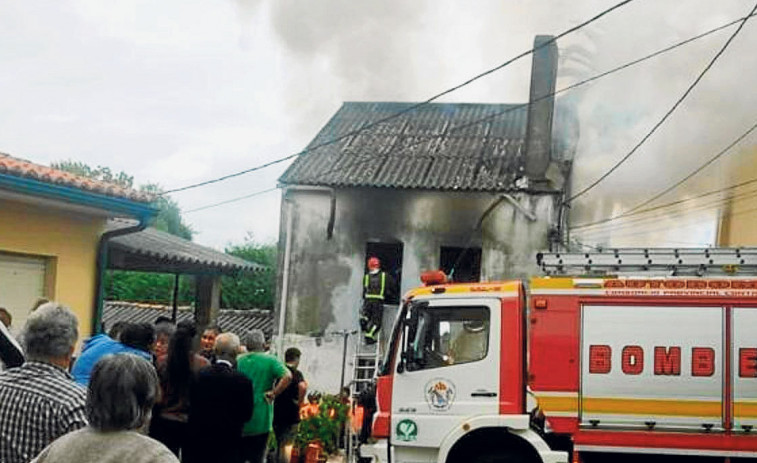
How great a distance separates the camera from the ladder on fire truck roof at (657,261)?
9.02 metres

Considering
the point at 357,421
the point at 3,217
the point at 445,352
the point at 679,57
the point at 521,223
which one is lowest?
the point at 357,421

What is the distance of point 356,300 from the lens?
691 inches

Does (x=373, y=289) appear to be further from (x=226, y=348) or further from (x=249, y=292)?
(x=249, y=292)

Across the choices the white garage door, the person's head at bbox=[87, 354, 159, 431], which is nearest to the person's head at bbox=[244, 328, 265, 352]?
the white garage door

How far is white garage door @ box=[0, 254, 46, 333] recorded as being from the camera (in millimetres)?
9312

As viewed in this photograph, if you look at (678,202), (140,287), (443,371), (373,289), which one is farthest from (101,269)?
(140,287)

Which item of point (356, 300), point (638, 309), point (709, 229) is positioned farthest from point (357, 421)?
point (709, 229)

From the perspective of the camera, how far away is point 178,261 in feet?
40.8

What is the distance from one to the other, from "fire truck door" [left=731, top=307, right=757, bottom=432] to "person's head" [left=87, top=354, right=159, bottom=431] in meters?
6.70

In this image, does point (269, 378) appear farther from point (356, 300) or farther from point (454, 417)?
point (356, 300)

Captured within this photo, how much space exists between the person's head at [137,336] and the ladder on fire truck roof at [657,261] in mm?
4393

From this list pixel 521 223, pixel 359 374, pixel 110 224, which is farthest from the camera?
pixel 521 223

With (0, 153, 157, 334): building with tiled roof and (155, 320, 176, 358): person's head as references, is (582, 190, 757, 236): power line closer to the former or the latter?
(0, 153, 157, 334): building with tiled roof

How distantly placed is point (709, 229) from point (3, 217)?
1316 cm
